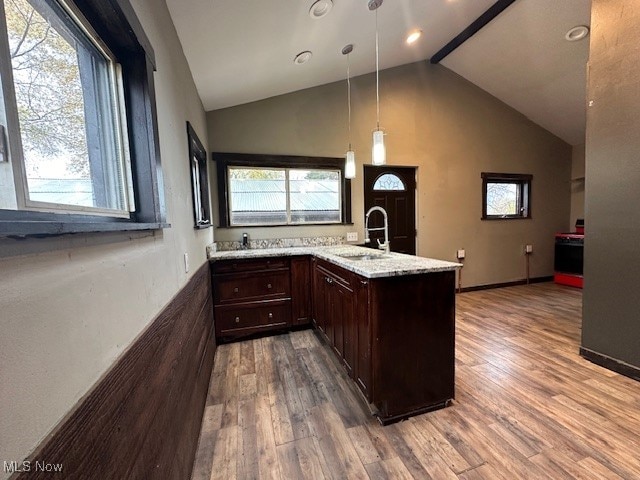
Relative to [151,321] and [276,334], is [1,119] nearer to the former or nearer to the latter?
[151,321]

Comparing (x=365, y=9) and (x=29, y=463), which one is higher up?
(x=365, y=9)

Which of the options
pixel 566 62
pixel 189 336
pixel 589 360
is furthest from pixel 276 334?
pixel 566 62

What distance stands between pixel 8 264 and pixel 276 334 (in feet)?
9.54

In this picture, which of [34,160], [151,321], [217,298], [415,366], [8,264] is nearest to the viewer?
[8,264]

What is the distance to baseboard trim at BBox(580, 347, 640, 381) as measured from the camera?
2.06 m

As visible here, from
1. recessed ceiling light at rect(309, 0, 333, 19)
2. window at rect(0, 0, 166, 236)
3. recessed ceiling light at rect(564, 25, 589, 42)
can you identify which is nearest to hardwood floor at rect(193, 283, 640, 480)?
window at rect(0, 0, 166, 236)

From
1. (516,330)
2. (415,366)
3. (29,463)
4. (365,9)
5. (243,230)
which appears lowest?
(516,330)

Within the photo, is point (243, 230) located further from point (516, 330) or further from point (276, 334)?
point (516, 330)

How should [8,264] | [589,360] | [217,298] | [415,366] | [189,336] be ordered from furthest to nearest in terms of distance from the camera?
[217,298], [589,360], [415,366], [189,336], [8,264]

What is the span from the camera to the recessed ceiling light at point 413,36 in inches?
117

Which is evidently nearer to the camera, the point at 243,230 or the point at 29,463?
the point at 29,463

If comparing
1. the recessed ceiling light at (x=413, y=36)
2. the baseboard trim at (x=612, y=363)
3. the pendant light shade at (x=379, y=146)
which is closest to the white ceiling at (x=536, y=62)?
the recessed ceiling light at (x=413, y=36)

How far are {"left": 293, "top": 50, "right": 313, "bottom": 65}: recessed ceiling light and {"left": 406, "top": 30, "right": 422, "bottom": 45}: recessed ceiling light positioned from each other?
126cm

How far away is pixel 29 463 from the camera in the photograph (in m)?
0.40
